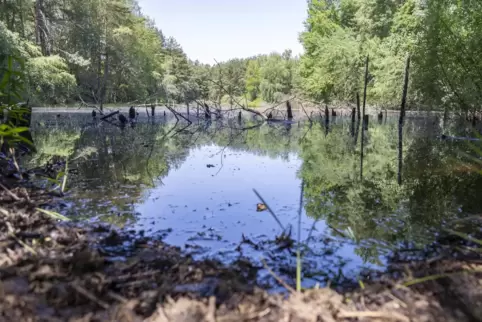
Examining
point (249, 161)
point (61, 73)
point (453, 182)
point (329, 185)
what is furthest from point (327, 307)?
point (61, 73)

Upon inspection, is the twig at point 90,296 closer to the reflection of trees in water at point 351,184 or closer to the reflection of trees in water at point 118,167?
the reflection of trees in water at point 118,167

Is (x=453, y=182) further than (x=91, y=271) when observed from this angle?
Yes

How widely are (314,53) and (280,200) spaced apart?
1655 inches

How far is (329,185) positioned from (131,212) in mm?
3598

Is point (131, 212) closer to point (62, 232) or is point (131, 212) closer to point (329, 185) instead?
point (62, 232)

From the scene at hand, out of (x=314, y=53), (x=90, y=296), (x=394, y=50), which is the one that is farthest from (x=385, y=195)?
(x=314, y=53)

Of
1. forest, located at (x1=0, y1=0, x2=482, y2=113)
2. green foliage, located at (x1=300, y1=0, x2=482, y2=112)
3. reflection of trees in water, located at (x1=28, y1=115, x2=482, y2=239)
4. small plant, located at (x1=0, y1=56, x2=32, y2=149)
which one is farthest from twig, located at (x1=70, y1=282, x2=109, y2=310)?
green foliage, located at (x1=300, y1=0, x2=482, y2=112)

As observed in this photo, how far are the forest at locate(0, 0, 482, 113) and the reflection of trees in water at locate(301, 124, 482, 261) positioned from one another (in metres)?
6.71

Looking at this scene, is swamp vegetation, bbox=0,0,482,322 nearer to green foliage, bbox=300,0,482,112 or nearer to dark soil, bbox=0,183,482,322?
dark soil, bbox=0,183,482,322

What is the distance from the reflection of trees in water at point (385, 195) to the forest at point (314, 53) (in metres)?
6.71

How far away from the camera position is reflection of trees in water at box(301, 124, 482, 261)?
4.34 metres

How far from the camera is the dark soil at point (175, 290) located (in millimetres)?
2113

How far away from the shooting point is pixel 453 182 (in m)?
7.06

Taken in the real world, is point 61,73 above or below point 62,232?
above
